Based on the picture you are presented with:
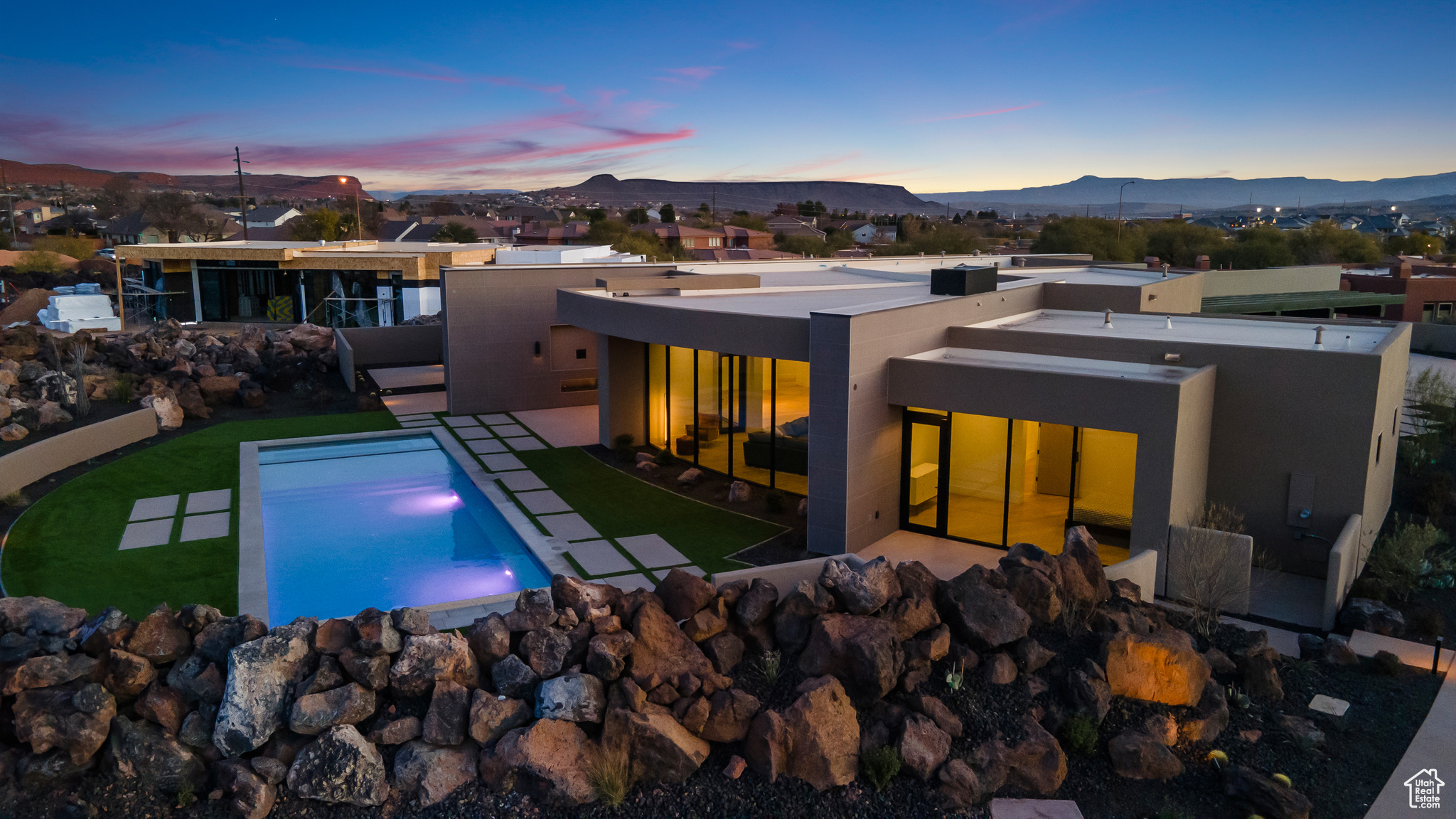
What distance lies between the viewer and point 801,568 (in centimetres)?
997

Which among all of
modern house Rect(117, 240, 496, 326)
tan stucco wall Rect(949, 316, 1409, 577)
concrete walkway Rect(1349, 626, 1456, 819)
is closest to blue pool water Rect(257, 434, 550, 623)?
concrete walkway Rect(1349, 626, 1456, 819)

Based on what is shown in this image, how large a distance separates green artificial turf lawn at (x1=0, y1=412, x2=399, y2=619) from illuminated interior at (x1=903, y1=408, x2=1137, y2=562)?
30.7 ft

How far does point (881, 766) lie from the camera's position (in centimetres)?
708

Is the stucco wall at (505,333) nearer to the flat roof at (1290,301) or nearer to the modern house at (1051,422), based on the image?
the modern house at (1051,422)

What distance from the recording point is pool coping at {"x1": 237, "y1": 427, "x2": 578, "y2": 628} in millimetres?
10852

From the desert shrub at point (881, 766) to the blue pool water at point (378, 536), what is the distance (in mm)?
6023

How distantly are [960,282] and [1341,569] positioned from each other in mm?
7569

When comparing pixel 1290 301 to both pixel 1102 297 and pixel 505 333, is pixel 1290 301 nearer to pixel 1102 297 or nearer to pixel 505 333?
pixel 1102 297

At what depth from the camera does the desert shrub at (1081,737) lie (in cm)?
738

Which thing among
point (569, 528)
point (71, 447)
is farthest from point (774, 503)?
point (71, 447)

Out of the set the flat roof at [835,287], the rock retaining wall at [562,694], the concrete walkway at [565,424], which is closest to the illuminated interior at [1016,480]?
the flat roof at [835,287]

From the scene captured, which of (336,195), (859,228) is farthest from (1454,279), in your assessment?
(336,195)

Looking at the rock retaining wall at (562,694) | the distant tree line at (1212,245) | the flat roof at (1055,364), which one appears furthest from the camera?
the distant tree line at (1212,245)

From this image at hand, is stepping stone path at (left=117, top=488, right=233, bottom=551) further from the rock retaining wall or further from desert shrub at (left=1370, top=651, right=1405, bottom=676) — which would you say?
desert shrub at (left=1370, top=651, right=1405, bottom=676)
